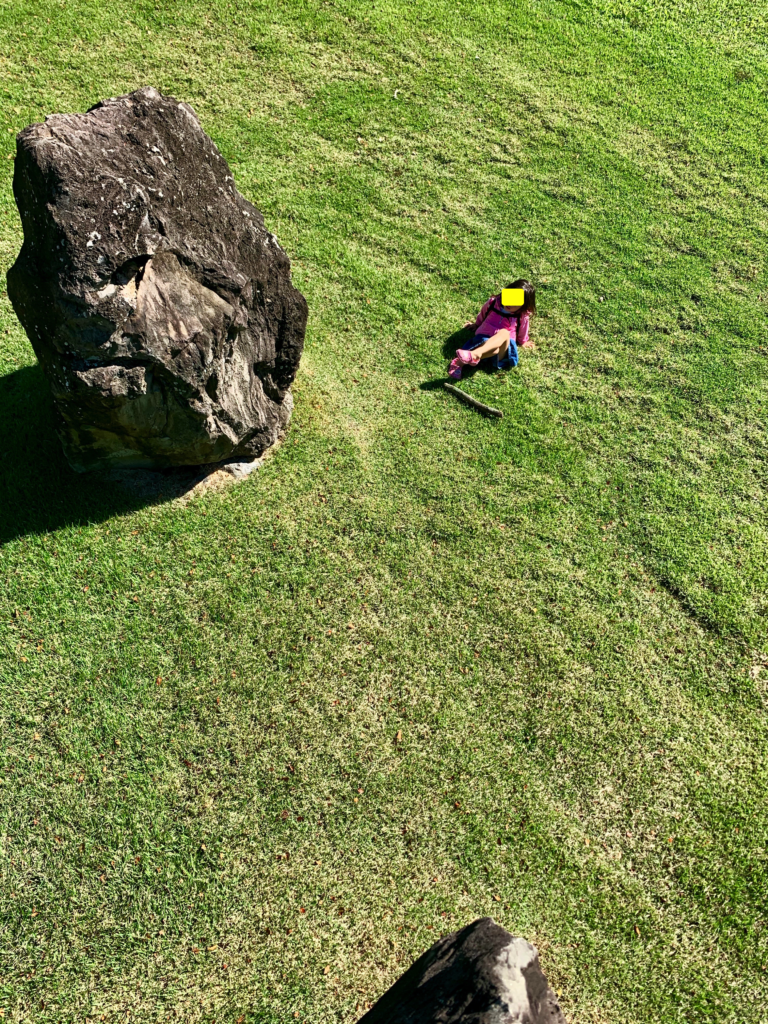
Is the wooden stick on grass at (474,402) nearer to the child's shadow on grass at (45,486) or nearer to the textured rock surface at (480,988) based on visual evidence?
the child's shadow on grass at (45,486)

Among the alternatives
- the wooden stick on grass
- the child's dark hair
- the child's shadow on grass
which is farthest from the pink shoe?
the child's shadow on grass

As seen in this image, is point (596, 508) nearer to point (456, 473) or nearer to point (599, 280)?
point (456, 473)

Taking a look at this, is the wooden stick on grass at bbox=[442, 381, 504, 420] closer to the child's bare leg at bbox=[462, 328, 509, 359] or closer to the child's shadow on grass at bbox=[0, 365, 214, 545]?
Result: the child's bare leg at bbox=[462, 328, 509, 359]

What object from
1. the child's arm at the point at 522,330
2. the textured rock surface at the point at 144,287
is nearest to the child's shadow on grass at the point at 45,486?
the textured rock surface at the point at 144,287

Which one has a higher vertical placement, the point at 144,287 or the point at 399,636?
the point at 144,287

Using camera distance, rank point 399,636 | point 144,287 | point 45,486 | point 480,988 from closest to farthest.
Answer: point 480,988
point 144,287
point 399,636
point 45,486

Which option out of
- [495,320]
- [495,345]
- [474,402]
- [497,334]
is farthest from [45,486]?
[495,320]

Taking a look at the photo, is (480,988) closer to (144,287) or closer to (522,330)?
(144,287)
